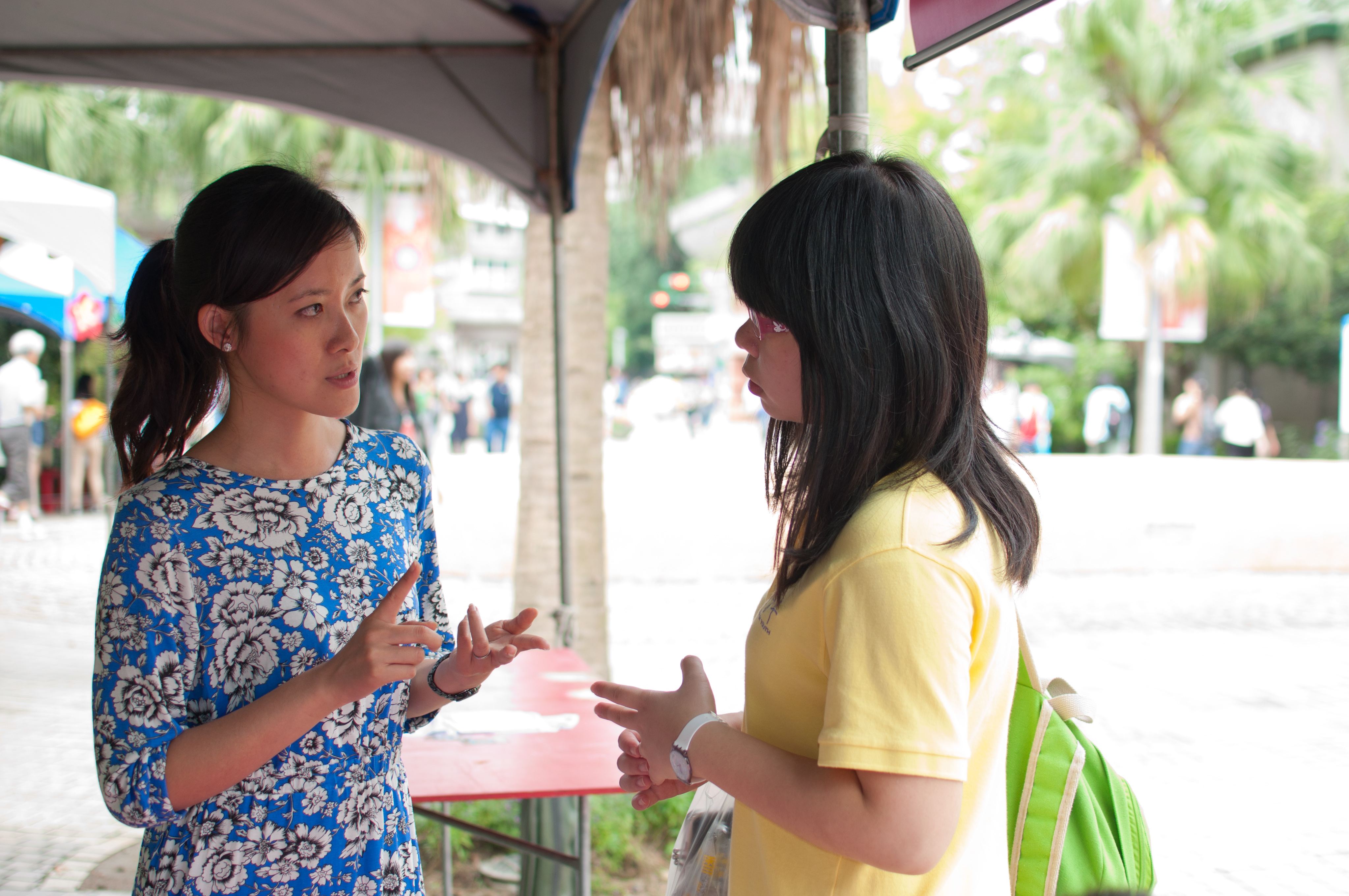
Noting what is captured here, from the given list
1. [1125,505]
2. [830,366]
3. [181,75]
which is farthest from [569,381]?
[1125,505]

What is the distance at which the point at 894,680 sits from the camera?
35.4 inches

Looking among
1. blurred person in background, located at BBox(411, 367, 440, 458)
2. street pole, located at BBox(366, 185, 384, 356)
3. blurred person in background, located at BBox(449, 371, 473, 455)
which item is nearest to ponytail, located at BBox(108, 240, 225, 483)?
blurred person in background, located at BBox(411, 367, 440, 458)

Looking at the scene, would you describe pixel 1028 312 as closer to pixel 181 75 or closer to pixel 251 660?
pixel 181 75

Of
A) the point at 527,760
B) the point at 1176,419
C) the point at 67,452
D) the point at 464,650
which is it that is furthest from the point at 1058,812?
the point at 1176,419

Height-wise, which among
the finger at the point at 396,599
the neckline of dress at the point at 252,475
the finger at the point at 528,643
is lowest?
the finger at the point at 528,643

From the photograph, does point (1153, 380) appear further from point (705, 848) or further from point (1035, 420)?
point (705, 848)

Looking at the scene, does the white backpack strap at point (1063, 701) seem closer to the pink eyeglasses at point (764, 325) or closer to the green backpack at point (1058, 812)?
the green backpack at point (1058, 812)

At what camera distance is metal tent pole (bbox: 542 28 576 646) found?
3115mm

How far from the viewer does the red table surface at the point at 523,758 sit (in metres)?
1.93

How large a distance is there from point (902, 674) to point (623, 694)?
416 mm

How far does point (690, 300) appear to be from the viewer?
4869 cm

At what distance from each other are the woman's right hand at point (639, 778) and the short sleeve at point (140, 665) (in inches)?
20.4

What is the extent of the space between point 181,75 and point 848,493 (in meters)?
2.89

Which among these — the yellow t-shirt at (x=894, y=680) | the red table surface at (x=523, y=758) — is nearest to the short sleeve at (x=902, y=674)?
the yellow t-shirt at (x=894, y=680)
